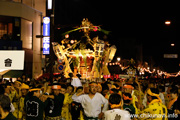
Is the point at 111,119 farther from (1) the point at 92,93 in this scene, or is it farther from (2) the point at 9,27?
(2) the point at 9,27

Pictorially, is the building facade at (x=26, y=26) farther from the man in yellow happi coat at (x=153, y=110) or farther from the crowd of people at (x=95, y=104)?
the man in yellow happi coat at (x=153, y=110)

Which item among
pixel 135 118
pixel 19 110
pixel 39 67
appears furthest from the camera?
pixel 39 67

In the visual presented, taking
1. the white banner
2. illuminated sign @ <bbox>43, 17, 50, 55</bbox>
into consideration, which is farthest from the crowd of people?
illuminated sign @ <bbox>43, 17, 50, 55</bbox>

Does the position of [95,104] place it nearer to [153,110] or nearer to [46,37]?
[153,110]

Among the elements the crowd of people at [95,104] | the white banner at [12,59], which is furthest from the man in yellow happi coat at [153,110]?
the white banner at [12,59]

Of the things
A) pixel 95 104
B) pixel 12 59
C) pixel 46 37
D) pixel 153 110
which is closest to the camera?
pixel 12 59

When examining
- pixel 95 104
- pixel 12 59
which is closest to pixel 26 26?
pixel 95 104

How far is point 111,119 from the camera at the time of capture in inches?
202

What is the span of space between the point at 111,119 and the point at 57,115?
2951 mm

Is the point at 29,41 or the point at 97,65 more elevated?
the point at 29,41

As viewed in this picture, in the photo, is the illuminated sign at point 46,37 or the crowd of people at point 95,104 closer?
the crowd of people at point 95,104

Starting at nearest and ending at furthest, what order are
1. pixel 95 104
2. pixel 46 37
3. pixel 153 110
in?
1. pixel 153 110
2. pixel 95 104
3. pixel 46 37

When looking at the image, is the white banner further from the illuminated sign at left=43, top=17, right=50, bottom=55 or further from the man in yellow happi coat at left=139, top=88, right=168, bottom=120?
the illuminated sign at left=43, top=17, right=50, bottom=55

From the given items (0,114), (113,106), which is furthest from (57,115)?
(0,114)
